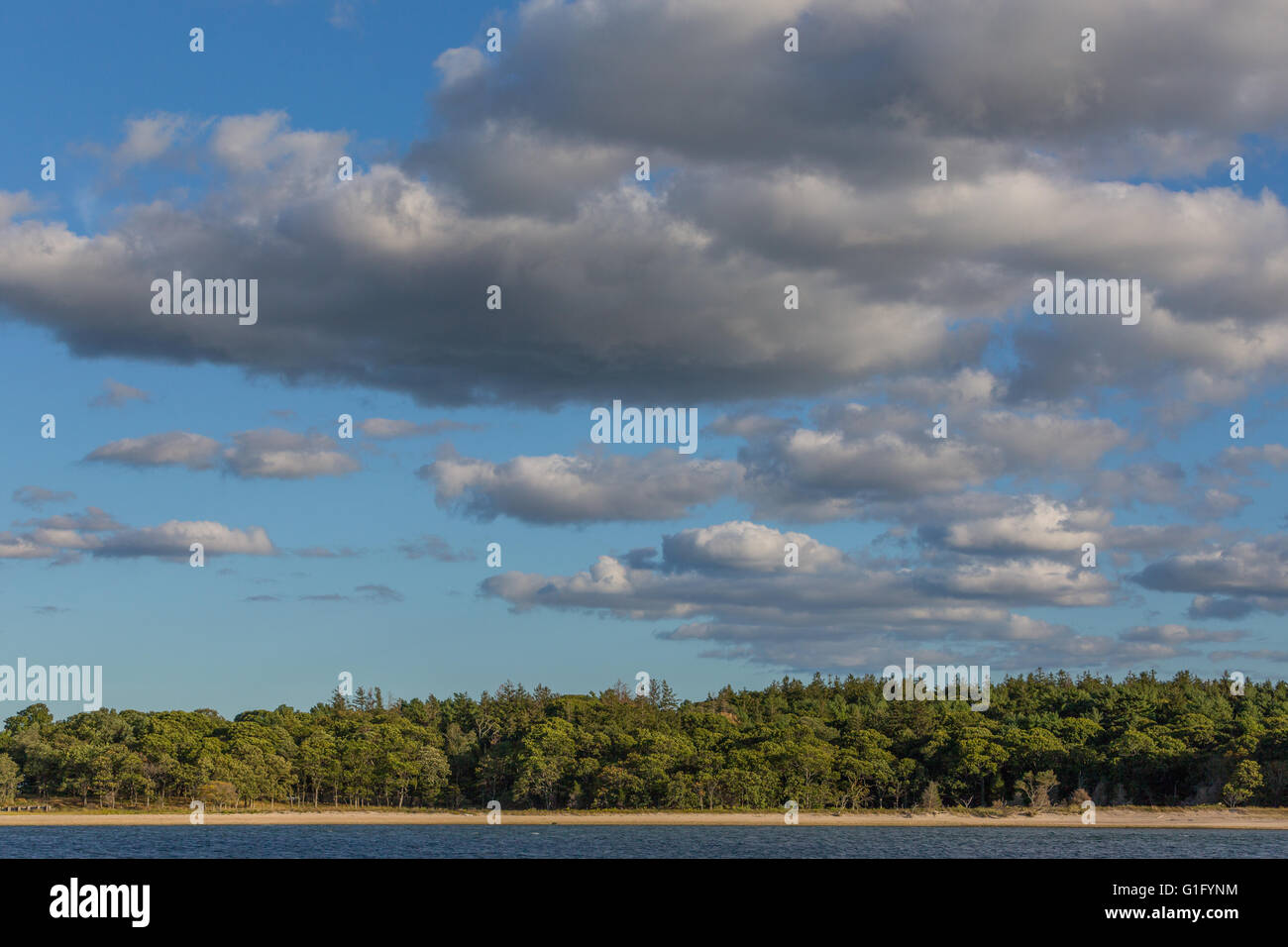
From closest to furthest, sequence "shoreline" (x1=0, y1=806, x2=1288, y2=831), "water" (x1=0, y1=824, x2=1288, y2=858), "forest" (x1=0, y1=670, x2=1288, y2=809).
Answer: "water" (x1=0, y1=824, x2=1288, y2=858) < "shoreline" (x1=0, y1=806, x2=1288, y2=831) < "forest" (x1=0, y1=670, x2=1288, y2=809)

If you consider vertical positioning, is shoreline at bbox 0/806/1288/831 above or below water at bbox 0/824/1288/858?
below

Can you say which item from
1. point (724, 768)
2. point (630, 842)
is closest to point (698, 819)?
point (724, 768)

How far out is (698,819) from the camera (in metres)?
170

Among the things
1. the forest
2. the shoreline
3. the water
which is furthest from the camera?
the forest

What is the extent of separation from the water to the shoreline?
5.23 ft

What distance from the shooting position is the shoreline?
16625 cm

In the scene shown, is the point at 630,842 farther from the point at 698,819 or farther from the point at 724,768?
the point at 724,768

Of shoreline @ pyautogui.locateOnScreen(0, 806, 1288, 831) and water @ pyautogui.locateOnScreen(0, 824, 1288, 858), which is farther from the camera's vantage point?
shoreline @ pyautogui.locateOnScreen(0, 806, 1288, 831)

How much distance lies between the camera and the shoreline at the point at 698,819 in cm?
16625

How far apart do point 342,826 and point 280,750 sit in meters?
25.7

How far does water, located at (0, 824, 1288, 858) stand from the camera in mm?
118688

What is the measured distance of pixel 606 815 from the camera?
172750mm
